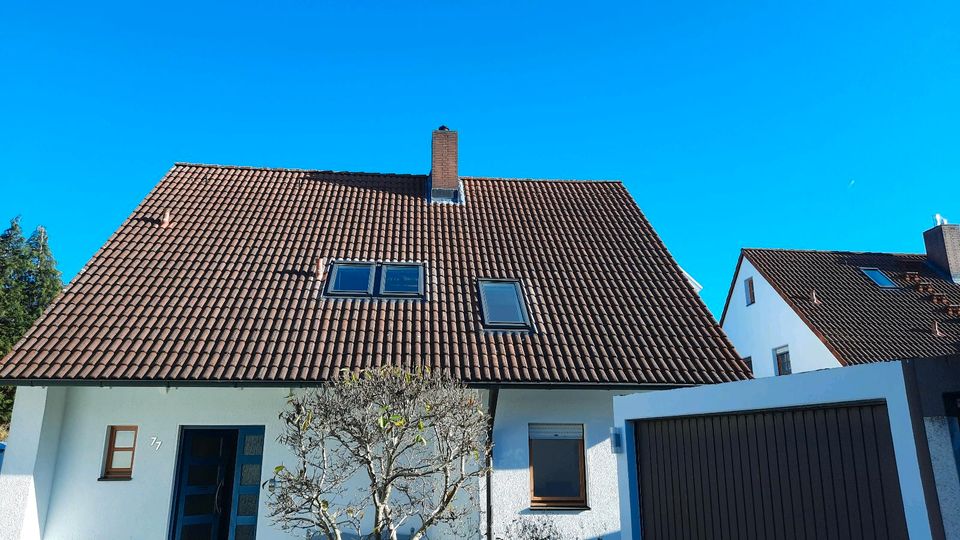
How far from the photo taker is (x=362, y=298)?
9492mm

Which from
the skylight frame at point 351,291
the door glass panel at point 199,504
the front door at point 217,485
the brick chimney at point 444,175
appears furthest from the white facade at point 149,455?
the brick chimney at point 444,175

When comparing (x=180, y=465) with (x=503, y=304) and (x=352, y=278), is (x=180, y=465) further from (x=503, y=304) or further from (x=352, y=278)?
(x=503, y=304)

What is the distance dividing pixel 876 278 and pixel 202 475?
1990 cm

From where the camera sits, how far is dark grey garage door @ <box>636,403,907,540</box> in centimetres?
394

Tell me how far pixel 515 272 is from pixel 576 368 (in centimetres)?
256

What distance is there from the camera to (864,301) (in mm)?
17531

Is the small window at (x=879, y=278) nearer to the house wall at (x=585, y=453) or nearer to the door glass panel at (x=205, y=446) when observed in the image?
Answer: the house wall at (x=585, y=453)

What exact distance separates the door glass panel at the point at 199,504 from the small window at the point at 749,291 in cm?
1763

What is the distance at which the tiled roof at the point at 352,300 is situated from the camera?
27.0 feet

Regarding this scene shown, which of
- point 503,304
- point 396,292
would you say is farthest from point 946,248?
point 396,292

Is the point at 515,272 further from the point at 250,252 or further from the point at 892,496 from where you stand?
the point at 892,496

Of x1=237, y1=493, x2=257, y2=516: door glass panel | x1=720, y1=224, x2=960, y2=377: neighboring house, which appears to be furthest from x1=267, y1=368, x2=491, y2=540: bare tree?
x1=720, y1=224, x2=960, y2=377: neighboring house

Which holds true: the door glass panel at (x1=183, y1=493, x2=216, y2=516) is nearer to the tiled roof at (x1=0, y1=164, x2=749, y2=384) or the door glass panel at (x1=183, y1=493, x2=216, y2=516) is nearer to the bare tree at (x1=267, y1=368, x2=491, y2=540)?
the tiled roof at (x1=0, y1=164, x2=749, y2=384)

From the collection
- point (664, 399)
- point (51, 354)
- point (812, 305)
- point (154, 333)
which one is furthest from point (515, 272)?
point (812, 305)
